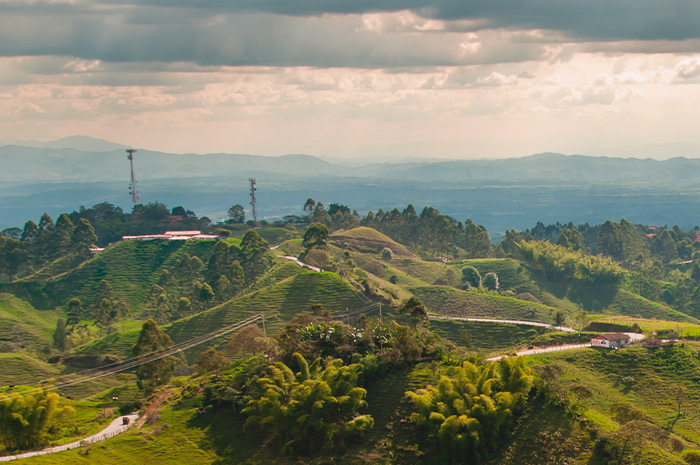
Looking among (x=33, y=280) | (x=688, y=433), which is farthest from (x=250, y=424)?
(x=33, y=280)

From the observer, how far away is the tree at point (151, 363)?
6557cm

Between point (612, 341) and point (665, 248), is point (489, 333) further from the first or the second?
point (665, 248)

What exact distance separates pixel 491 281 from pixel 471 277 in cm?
389

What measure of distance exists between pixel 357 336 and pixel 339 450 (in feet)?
44.0

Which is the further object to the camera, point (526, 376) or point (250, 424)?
point (250, 424)

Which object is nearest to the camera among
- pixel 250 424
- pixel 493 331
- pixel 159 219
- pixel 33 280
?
pixel 250 424

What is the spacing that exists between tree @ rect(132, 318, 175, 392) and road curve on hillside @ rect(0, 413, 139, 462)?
9.90 m

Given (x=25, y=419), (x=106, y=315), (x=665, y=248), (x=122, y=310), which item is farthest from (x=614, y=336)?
(x=665, y=248)

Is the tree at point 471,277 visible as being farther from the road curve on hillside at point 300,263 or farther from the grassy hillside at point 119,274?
the grassy hillside at point 119,274

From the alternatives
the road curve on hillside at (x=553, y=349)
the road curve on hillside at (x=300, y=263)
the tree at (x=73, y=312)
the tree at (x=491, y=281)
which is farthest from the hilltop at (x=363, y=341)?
the road curve on hillside at (x=553, y=349)

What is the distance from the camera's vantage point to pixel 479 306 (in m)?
106

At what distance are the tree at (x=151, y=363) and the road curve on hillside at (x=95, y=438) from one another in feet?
32.5

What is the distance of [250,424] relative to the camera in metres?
50.0

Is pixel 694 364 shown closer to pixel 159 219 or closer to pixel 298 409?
pixel 298 409
